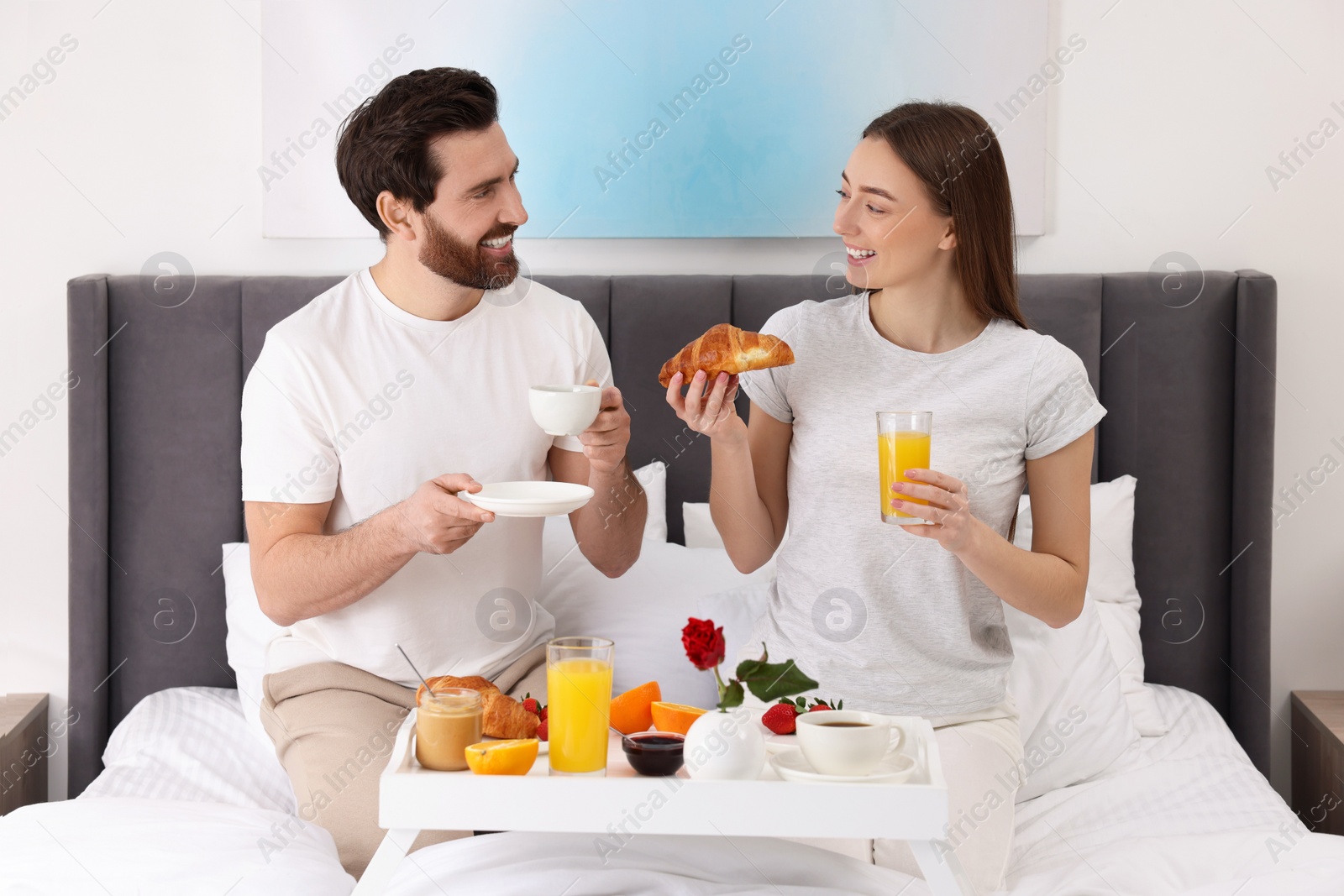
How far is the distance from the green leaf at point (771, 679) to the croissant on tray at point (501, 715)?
0.86 ft

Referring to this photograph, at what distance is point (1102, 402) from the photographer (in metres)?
2.28

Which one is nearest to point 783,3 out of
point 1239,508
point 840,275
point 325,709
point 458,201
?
point 840,275

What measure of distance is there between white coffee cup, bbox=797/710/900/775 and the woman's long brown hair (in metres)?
0.74

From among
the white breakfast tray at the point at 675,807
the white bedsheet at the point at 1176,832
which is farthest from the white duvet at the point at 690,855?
the white breakfast tray at the point at 675,807

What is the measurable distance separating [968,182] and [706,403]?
1.64 feet

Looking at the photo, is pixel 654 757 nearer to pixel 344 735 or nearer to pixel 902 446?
pixel 902 446

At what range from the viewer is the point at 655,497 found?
2248mm

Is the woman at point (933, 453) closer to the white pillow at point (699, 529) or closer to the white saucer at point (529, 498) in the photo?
the white saucer at point (529, 498)

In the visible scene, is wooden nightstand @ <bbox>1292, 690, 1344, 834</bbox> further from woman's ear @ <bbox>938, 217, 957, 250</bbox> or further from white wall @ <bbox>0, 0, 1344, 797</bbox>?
woman's ear @ <bbox>938, 217, 957, 250</bbox>

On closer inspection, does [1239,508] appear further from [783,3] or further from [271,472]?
[271,472]

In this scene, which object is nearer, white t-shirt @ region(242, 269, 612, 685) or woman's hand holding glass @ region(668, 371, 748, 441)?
woman's hand holding glass @ region(668, 371, 748, 441)

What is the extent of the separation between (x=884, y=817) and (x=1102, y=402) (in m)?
1.42

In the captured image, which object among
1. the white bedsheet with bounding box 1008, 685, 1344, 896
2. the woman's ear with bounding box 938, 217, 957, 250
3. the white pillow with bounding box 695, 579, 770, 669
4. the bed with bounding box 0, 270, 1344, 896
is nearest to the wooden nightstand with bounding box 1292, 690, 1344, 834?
the bed with bounding box 0, 270, 1344, 896

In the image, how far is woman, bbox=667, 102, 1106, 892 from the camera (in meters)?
1.54
